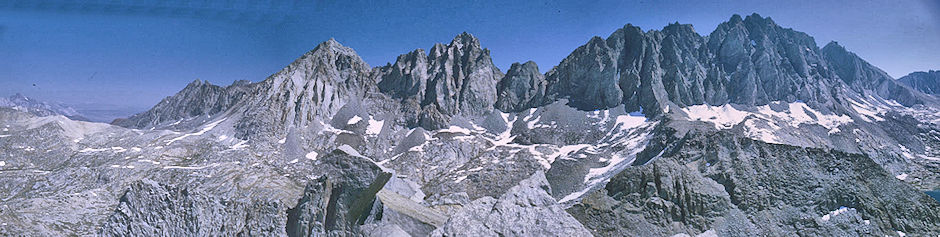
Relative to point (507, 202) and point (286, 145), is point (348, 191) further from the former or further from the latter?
A: point (286, 145)

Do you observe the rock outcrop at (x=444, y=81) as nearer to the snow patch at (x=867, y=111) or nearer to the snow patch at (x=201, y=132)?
the snow patch at (x=201, y=132)

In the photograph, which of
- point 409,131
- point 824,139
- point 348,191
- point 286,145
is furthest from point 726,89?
point 348,191

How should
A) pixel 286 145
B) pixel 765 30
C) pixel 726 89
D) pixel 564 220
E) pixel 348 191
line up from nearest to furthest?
1. pixel 564 220
2. pixel 348 191
3. pixel 286 145
4. pixel 726 89
5. pixel 765 30

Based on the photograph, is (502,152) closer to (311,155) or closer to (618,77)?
(311,155)

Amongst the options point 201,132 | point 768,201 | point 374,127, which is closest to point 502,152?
point 374,127

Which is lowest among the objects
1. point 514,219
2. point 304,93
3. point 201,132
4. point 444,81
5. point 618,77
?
point 201,132

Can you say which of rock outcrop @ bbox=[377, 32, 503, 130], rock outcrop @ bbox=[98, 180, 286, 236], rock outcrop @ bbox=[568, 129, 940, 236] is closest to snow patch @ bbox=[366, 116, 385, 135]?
rock outcrop @ bbox=[377, 32, 503, 130]

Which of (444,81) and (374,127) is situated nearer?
(374,127)

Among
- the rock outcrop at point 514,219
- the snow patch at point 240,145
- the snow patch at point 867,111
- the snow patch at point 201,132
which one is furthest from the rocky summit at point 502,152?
the snow patch at point 867,111

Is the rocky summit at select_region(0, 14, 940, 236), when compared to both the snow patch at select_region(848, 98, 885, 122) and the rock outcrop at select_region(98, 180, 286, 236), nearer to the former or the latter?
the rock outcrop at select_region(98, 180, 286, 236)
